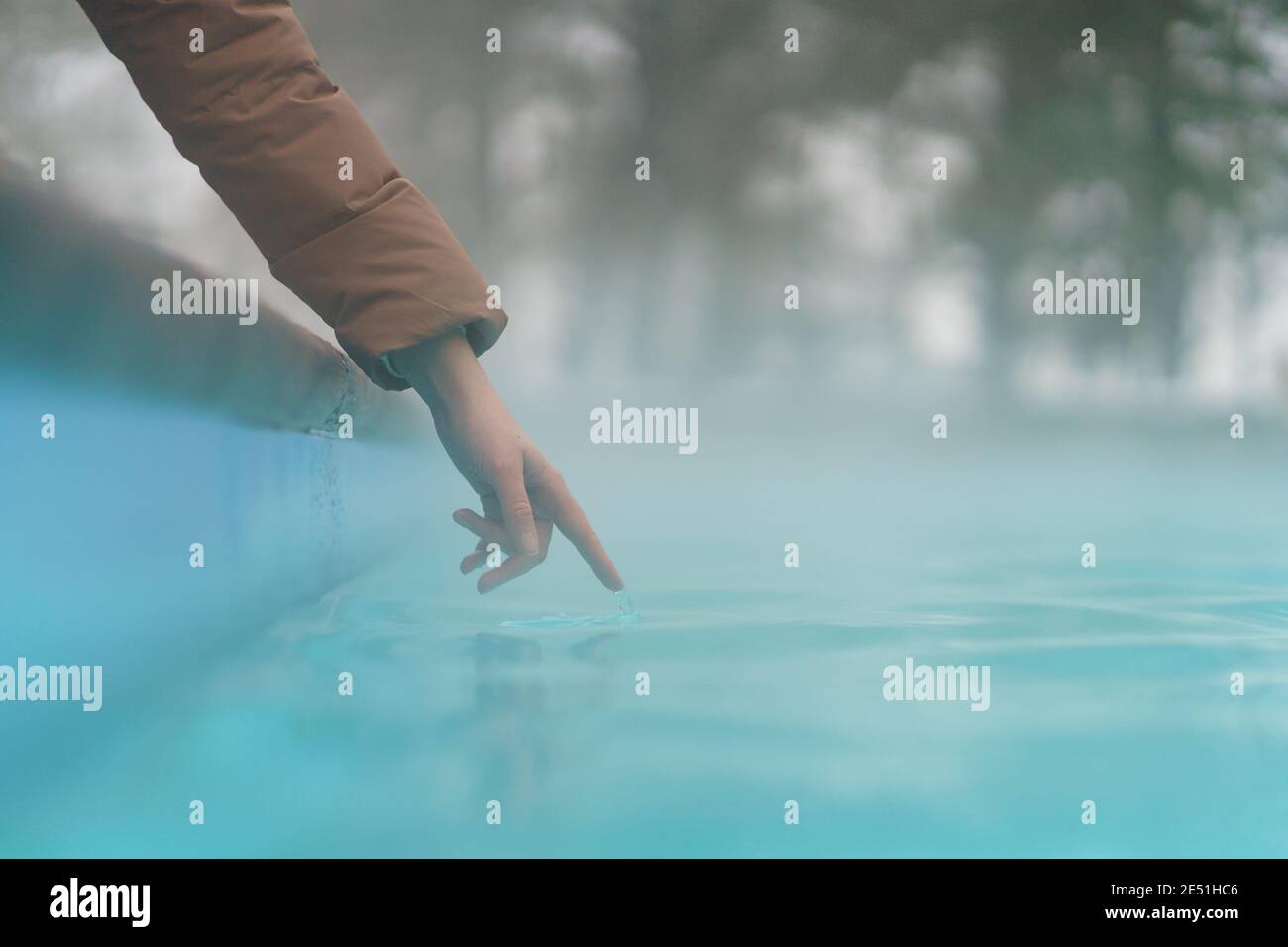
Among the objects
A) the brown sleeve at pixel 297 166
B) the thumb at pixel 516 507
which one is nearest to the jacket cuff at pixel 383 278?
the brown sleeve at pixel 297 166

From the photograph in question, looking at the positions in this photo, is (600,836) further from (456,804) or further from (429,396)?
(429,396)

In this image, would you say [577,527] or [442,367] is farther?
[577,527]

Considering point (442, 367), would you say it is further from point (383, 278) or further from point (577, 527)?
point (577, 527)

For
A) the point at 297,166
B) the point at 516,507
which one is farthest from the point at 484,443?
the point at 297,166

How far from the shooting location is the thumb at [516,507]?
2.96ft

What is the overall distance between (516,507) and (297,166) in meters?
0.33

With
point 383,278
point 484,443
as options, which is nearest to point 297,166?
point 383,278

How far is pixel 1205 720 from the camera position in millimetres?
911

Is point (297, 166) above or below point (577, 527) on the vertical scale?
above

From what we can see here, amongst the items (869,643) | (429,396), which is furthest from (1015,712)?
(429,396)

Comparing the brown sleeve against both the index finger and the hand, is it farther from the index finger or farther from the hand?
the index finger

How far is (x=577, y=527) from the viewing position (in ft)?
3.23

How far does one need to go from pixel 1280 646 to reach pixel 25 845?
1250 mm

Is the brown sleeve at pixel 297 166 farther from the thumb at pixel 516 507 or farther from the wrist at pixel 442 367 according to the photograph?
the thumb at pixel 516 507
